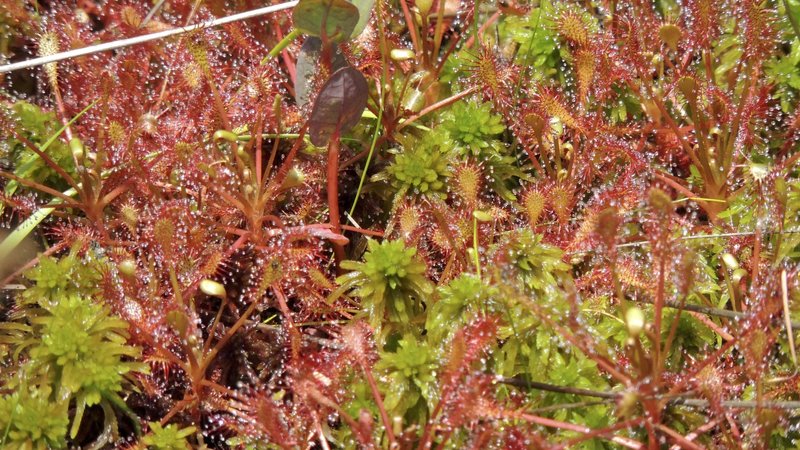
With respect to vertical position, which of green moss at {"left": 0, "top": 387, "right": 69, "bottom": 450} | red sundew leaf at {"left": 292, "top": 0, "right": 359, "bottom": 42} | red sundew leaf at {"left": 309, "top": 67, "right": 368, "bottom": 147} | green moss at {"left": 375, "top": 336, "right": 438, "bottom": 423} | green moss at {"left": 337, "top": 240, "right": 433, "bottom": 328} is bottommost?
green moss at {"left": 0, "top": 387, "right": 69, "bottom": 450}

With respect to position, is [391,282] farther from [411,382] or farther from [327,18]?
[327,18]

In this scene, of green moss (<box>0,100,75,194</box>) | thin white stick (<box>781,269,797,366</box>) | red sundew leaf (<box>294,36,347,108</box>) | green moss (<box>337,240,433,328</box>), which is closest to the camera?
thin white stick (<box>781,269,797,366</box>)

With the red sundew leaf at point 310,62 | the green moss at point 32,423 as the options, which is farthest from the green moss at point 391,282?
the green moss at point 32,423

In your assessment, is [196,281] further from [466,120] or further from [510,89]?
[510,89]

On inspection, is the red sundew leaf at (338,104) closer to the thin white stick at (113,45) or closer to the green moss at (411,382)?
the thin white stick at (113,45)

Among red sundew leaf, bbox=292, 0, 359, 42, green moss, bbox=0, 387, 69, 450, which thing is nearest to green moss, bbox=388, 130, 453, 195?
red sundew leaf, bbox=292, 0, 359, 42

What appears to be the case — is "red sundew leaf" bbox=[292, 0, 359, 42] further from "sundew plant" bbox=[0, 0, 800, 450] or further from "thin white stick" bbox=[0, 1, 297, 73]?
"thin white stick" bbox=[0, 1, 297, 73]

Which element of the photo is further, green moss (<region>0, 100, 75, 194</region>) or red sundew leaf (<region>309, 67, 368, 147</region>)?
green moss (<region>0, 100, 75, 194</region>)
